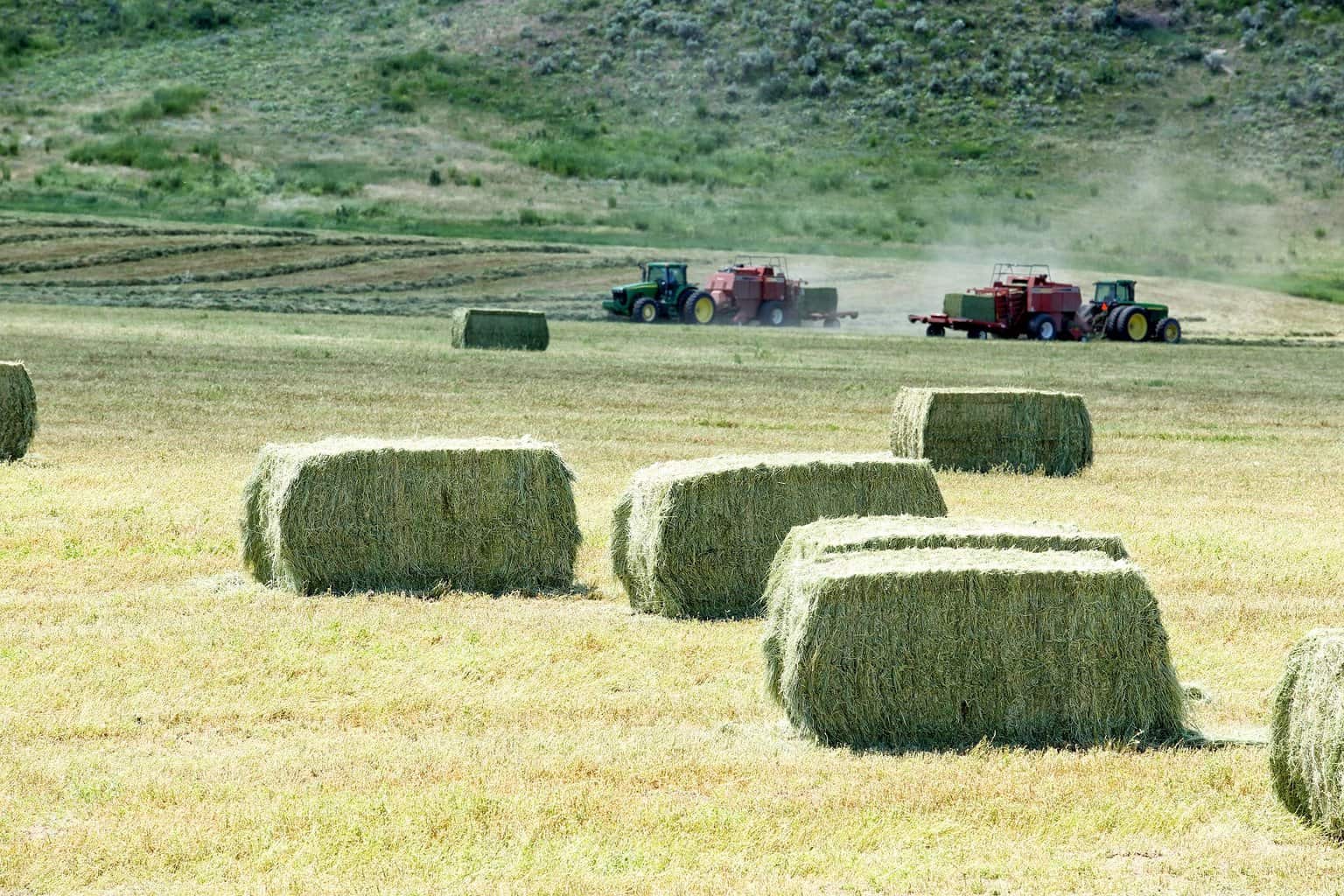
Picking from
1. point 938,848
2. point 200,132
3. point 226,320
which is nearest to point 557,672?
point 938,848

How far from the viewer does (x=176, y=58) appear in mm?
109000

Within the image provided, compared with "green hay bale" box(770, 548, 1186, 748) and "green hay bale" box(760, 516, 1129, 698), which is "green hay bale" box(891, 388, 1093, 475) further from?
"green hay bale" box(770, 548, 1186, 748)

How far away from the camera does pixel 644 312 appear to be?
174 ft

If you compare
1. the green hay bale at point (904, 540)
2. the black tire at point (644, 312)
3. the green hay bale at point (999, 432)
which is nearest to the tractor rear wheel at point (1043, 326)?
the black tire at point (644, 312)

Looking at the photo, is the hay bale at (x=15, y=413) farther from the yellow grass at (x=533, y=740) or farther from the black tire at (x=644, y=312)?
the black tire at (x=644, y=312)

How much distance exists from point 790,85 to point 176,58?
33.6 meters

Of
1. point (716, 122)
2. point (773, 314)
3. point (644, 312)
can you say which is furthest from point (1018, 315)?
point (716, 122)

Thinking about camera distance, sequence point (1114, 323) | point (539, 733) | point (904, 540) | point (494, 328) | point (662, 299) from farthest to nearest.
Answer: point (662, 299) < point (1114, 323) < point (494, 328) < point (904, 540) < point (539, 733)

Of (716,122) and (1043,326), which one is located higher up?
(716,122)

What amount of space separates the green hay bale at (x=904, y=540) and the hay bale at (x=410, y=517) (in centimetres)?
300

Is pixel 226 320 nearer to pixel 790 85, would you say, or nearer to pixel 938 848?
pixel 938 848

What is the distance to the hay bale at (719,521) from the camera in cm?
1195

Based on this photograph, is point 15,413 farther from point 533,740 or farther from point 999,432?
point 533,740

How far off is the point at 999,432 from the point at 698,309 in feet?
112
